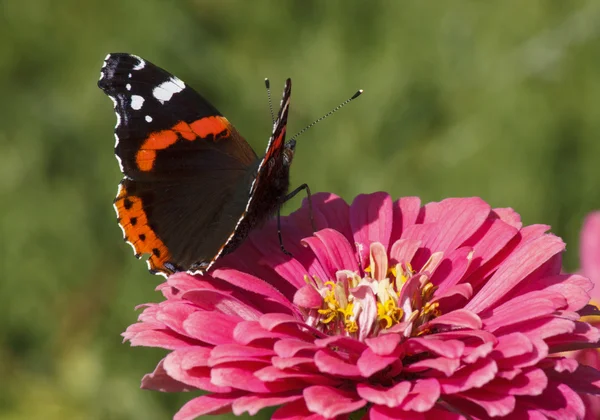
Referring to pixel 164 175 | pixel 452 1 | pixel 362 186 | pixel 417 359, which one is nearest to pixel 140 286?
pixel 362 186

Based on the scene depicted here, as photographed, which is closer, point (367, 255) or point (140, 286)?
point (367, 255)

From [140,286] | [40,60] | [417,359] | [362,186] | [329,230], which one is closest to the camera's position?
[417,359]

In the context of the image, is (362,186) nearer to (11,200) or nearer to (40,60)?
(11,200)

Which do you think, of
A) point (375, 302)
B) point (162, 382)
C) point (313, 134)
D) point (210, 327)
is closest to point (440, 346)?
point (375, 302)

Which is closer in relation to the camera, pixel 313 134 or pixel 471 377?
pixel 471 377

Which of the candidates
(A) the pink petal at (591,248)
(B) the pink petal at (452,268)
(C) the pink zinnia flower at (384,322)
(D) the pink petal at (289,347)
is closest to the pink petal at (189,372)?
(C) the pink zinnia flower at (384,322)

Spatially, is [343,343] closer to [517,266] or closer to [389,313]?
[389,313]
